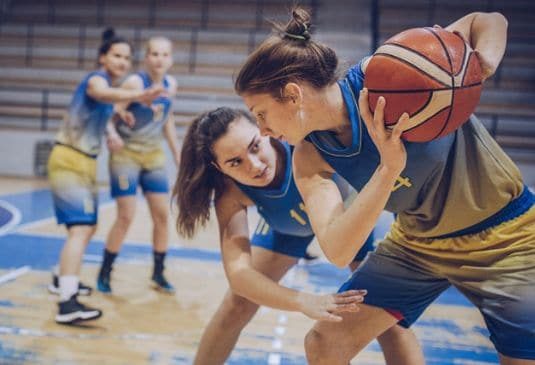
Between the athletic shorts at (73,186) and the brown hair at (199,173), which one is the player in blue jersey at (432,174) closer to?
the brown hair at (199,173)

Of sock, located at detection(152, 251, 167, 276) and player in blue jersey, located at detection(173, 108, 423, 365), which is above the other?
player in blue jersey, located at detection(173, 108, 423, 365)

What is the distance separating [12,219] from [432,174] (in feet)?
19.5

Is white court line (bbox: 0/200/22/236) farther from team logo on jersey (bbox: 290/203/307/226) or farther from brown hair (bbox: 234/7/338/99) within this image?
brown hair (bbox: 234/7/338/99)

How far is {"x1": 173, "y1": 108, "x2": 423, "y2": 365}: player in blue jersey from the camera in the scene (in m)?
2.45

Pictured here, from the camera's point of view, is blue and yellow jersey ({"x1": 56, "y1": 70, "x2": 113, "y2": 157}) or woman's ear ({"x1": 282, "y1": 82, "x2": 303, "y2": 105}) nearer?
woman's ear ({"x1": 282, "y1": 82, "x2": 303, "y2": 105})

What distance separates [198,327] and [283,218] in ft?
4.53

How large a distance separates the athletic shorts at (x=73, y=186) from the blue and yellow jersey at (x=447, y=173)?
97.7 inches

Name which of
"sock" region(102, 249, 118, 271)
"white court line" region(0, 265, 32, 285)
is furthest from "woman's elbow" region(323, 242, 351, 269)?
→ "white court line" region(0, 265, 32, 285)

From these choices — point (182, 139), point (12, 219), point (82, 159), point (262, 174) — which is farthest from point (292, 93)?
point (12, 219)

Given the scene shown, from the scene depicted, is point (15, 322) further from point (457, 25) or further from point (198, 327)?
point (457, 25)

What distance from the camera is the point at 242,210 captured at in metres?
2.62

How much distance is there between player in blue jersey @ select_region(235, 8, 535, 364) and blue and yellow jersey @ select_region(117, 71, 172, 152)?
2.92 meters

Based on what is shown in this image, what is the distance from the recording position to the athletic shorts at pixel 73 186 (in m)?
4.04

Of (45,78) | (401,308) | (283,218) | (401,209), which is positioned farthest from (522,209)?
(45,78)
